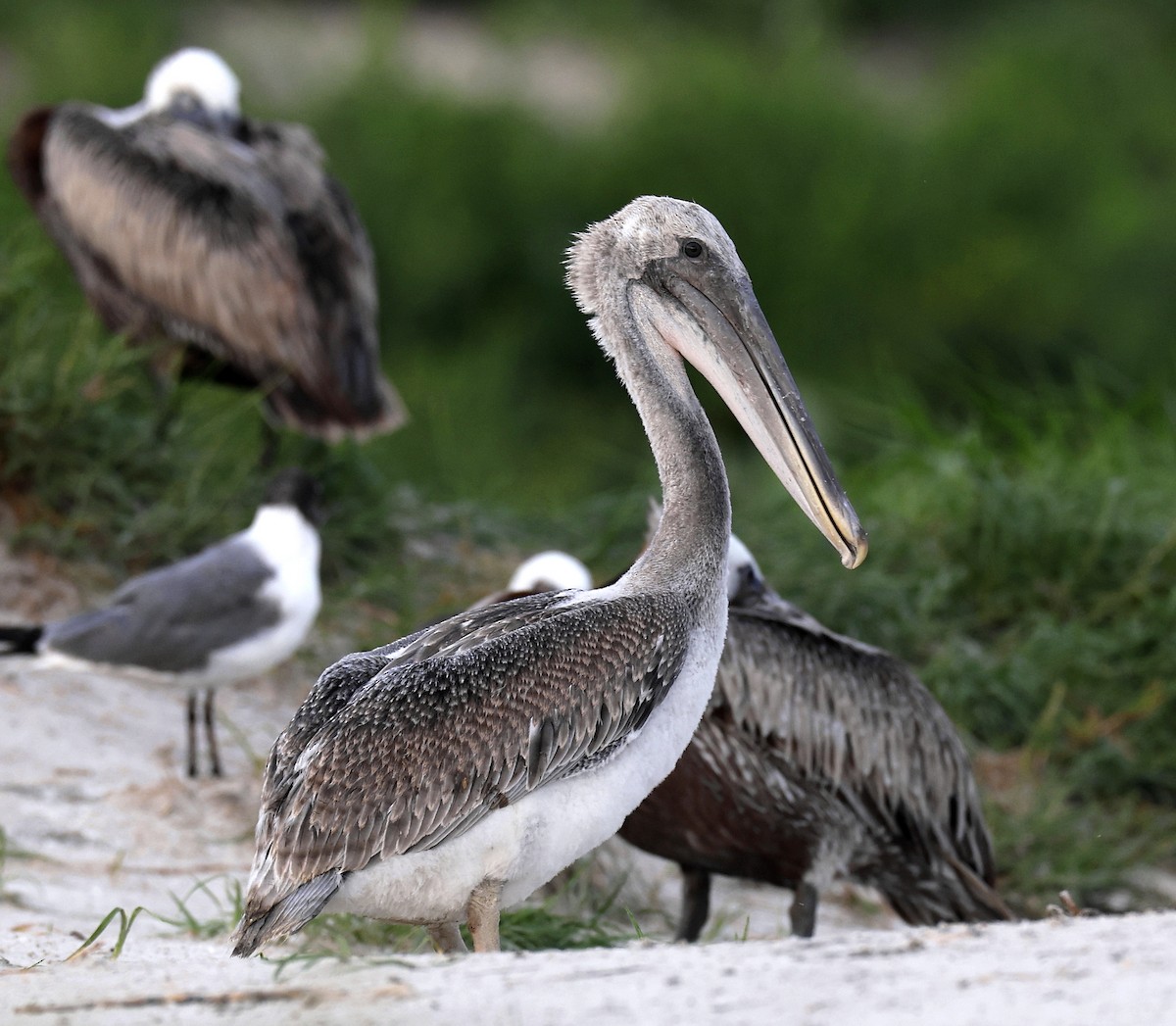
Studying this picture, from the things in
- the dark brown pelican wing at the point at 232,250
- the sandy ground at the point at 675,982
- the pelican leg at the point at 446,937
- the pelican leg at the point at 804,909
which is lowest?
the sandy ground at the point at 675,982

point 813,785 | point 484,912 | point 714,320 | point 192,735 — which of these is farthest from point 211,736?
point 714,320

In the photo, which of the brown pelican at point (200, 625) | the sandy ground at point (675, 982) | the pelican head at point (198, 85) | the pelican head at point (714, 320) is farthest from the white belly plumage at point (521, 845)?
the pelican head at point (198, 85)

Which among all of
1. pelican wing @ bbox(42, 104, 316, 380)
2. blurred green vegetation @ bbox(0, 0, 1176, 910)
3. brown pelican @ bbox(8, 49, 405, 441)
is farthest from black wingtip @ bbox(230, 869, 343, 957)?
pelican wing @ bbox(42, 104, 316, 380)

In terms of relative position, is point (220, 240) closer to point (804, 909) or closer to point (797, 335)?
point (804, 909)

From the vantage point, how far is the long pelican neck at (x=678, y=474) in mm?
3090

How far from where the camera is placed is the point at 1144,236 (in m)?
14.4

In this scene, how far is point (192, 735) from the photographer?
190 inches

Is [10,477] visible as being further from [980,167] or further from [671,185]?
[980,167]

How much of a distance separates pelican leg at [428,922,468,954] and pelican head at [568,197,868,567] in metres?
0.89

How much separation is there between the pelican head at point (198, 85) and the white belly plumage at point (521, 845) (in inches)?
172

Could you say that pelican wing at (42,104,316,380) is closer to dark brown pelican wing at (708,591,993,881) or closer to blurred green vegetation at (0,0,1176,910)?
blurred green vegetation at (0,0,1176,910)

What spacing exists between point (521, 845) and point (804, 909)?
1502 mm

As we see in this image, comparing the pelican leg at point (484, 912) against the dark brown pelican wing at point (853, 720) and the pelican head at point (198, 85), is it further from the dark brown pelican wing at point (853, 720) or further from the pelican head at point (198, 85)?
the pelican head at point (198, 85)

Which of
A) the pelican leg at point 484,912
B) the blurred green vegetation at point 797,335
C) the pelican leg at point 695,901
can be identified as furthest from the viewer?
the blurred green vegetation at point 797,335
